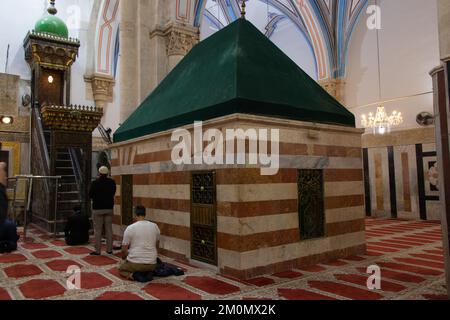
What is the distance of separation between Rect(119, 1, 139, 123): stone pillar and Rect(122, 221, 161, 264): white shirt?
4728 millimetres

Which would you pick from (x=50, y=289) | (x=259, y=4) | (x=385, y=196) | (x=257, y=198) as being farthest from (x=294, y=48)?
(x=50, y=289)

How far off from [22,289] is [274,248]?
88.4 inches

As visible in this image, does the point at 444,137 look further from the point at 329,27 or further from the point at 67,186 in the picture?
the point at 329,27

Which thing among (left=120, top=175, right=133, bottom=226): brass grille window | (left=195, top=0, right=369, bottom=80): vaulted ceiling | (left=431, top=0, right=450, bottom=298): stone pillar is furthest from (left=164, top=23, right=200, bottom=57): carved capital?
(left=431, top=0, right=450, bottom=298): stone pillar

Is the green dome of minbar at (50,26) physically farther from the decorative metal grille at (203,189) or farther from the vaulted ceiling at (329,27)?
the decorative metal grille at (203,189)

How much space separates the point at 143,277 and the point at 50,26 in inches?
342

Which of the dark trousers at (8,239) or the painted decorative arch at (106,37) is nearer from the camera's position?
the dark trousers at (8,239)

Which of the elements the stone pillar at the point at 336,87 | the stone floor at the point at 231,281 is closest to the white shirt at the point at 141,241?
the stone floor at the point at 231,281

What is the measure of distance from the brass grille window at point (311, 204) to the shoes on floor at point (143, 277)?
1614 mm

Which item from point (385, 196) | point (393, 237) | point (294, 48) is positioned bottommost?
point (393, 237)

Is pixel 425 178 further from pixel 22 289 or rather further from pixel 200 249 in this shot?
pixel 22 289

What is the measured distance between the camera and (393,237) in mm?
5750

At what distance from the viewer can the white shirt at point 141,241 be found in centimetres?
316

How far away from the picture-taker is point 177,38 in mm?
7465
